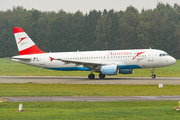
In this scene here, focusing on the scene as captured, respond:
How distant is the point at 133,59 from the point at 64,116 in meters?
27.8

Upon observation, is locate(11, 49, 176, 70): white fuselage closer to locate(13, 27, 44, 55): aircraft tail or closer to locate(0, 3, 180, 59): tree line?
locate(13, 27, 44, 55): aircraft tail

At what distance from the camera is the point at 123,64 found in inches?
1720

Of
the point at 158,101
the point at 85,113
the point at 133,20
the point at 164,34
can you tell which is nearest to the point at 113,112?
the point at 85,113

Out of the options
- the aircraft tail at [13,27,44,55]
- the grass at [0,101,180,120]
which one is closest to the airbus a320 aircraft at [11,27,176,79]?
the aircraft tail at [13,27,44,55]

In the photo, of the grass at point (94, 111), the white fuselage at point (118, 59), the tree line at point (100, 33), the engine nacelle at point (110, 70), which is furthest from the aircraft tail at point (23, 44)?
the tree line at point (100, 33)

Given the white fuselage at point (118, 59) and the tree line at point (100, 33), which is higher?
the tree line at point (100, 33)

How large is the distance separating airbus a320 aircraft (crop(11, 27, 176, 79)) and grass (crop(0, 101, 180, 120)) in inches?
814

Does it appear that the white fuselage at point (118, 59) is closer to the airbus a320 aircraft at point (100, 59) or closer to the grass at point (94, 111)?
the airbus a320 aircraft at point (100, 59)

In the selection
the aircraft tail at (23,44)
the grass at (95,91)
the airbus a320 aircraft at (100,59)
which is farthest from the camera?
the aircraft tail at (23,44)

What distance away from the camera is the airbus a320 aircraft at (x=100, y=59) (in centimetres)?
4316

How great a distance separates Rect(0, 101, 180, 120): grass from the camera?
1644 centimetres

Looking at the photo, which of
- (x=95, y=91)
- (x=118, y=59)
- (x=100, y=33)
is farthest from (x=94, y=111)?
(x=100, y=33)

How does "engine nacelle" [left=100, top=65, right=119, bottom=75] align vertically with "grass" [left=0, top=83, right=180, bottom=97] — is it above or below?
above

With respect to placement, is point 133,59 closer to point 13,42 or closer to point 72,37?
point 72,37
